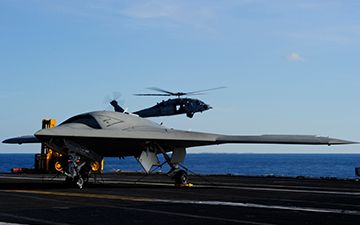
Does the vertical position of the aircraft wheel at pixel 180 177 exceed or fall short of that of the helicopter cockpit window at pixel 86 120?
it falls short

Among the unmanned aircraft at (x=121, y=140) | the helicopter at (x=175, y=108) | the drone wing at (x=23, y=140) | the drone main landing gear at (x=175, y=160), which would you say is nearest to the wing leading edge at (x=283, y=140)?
the unmanned aircraft at (x=121, y=140)

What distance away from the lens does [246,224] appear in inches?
369

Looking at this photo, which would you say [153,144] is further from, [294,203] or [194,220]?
[194,220]

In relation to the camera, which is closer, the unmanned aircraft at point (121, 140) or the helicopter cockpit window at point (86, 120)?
the unmanned aircraft at point (121, 140)

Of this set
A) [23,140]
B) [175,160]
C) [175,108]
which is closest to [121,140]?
[175,160]

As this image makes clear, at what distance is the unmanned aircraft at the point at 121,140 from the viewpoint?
19328 mm

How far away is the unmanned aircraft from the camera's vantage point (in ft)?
63.4

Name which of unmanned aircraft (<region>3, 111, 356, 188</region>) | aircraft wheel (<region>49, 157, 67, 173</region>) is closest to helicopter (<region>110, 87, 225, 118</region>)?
aircraft wheel (<region>49, 157, 67, 173</region>)

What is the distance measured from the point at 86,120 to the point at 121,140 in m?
2.21

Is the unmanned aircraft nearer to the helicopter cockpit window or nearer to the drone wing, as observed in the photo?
the helicopter cockpit window

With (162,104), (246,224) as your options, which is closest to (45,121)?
(162,104)

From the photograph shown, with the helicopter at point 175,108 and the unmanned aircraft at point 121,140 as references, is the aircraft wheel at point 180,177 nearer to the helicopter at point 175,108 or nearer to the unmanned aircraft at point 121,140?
the unmanned aircraft at point 121,140

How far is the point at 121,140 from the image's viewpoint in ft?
67.7

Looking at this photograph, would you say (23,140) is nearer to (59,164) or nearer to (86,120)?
(86,120)
